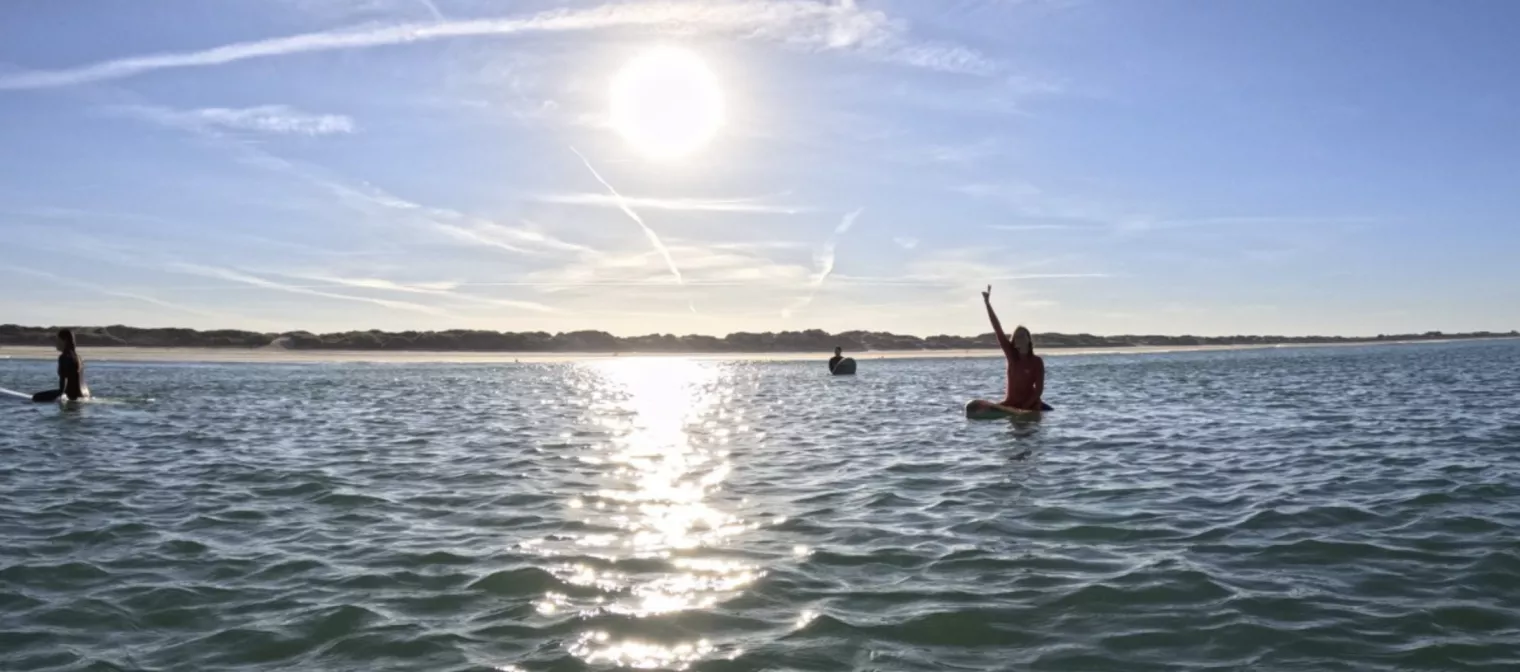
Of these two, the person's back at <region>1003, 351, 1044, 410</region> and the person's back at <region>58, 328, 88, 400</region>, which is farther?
the person's back at <region>58, 328, 88, 400</region>

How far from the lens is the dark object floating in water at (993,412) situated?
23094 mm

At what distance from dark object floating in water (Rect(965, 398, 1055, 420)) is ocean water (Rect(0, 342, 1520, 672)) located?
2.27m

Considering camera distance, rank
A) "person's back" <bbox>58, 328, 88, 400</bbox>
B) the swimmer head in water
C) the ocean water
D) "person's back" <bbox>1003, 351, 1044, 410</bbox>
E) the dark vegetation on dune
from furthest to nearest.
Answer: the dark vegetation on dune → "person's back" <bbox>58, 328, 88, 400</bbox> → "person's back" <bbox>1003, 351, 1044, 410</bbox> → the swimmer head in water → the ocean water

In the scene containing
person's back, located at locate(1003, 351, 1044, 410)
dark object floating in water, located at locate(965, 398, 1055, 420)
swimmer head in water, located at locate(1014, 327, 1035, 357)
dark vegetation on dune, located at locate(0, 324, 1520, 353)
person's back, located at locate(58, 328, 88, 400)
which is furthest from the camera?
dark vegetation on dune, located at locate(0, 324, 1520, 353)

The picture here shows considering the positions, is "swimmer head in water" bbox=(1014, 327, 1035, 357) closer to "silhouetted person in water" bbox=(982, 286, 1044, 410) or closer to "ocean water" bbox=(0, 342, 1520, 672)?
"silhouetted person in water" bbox=(982, 286, 1044, 410)

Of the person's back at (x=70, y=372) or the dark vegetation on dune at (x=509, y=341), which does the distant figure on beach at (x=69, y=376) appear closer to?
the person's back at (x=70, y=372)

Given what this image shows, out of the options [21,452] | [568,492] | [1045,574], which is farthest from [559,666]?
[21,452]

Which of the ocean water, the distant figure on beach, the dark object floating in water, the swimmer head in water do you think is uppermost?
the swimmer head in water

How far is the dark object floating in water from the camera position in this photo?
75.8 feet

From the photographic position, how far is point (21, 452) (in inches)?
694

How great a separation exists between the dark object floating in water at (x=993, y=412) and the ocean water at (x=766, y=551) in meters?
2.27

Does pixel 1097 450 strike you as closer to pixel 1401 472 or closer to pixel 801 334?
pixel 1401 472

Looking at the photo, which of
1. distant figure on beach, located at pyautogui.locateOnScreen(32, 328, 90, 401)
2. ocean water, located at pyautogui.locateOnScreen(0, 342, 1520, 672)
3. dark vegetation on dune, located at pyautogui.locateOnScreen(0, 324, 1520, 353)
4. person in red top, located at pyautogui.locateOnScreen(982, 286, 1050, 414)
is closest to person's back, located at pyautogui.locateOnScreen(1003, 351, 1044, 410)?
person in red top, located at pyautogui.locateOnScreen(982, 286, 1050, 414)

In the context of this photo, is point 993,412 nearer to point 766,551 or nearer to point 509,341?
point 766,551
